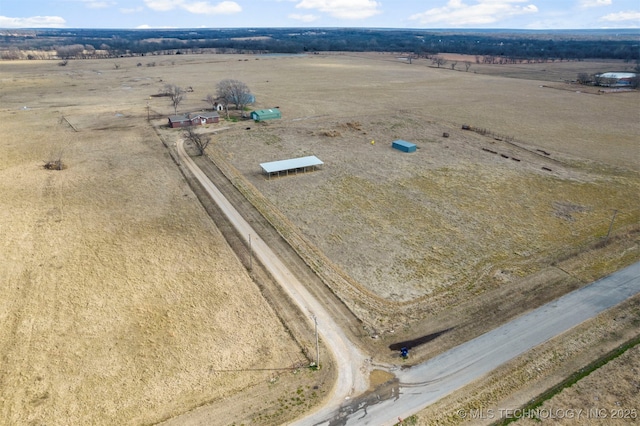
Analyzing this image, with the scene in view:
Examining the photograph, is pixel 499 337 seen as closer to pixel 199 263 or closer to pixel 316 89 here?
pixel 199 263

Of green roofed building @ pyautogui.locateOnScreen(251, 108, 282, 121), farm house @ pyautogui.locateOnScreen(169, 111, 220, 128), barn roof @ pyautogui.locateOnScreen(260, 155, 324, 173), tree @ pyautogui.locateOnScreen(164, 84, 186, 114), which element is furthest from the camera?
tree @ pyautogui.locateOnScreen(164, 84, 186, 114)

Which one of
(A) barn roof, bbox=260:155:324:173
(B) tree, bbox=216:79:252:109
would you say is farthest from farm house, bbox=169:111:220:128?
(A) barn roof, bbox=260:155:324:173

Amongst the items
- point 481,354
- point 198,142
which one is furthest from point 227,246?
point 198,142

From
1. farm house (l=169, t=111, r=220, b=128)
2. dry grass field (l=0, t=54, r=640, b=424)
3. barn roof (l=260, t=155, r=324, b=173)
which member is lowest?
dry grass field (l=0, t=54, r=640, b=424)

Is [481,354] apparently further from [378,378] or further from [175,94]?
[175,94]

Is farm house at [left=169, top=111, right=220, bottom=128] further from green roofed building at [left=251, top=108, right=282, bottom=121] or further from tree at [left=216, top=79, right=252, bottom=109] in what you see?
tree at [left=216, top=79, right=252, bottom=109]

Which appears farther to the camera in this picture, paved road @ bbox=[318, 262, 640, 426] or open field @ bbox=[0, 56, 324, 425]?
open field @ bbox=[0, 56, 324, 425]

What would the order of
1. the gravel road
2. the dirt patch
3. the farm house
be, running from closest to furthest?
1. the gravel road
2. the dirt patch
3. the farm house

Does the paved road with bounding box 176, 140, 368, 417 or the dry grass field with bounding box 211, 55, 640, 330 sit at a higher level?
the dry grass field with bounding box 211, 55, 640, 330
